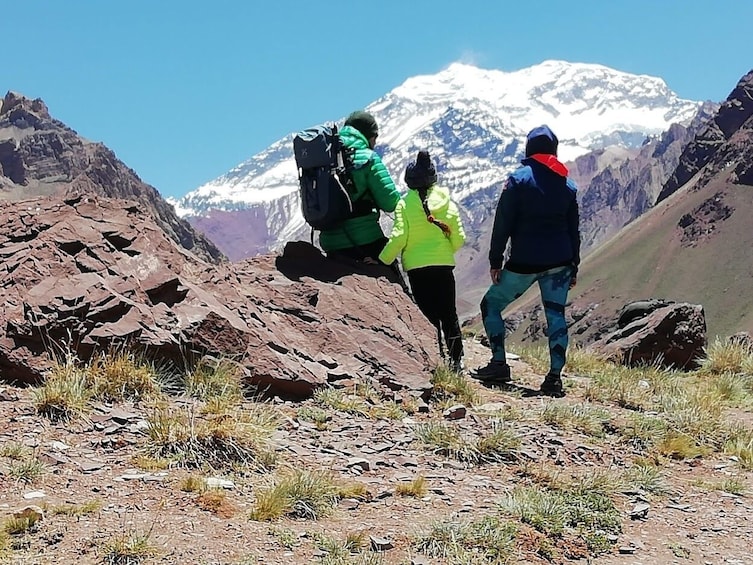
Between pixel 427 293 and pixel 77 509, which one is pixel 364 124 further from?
pixel 77 509

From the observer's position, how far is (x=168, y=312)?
7426 millimetres

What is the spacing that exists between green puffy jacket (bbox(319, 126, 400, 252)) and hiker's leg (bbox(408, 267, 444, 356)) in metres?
0.80

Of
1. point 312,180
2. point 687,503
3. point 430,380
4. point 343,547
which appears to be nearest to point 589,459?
point 687,503

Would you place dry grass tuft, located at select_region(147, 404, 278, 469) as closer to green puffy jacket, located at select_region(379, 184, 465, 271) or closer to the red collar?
green puffy jacket, located at select_region(379, 184, 465, 271)

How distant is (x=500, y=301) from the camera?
9625mm

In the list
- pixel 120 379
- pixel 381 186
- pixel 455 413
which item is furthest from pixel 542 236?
pixel 120 379

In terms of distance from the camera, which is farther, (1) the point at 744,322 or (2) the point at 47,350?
(1) the point at 744,322

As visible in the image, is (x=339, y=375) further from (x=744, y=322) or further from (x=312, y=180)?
(x=744, y=322)

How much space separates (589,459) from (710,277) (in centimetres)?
19647

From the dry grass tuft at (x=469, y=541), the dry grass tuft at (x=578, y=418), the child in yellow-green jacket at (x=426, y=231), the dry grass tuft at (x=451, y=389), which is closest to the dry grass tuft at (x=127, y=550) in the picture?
the dry grass tuft at (x=469, y=541)

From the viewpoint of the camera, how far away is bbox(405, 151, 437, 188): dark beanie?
9383mm

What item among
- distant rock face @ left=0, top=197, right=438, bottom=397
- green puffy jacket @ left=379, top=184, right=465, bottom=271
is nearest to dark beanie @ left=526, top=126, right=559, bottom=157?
green puffy jacket @ left=379, top=184, right=465, bottom=271

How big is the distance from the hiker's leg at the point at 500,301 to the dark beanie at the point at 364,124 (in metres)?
2.53

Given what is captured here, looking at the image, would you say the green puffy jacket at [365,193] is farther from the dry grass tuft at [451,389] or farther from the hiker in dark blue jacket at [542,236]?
the dry grass tuft at [451,389]
